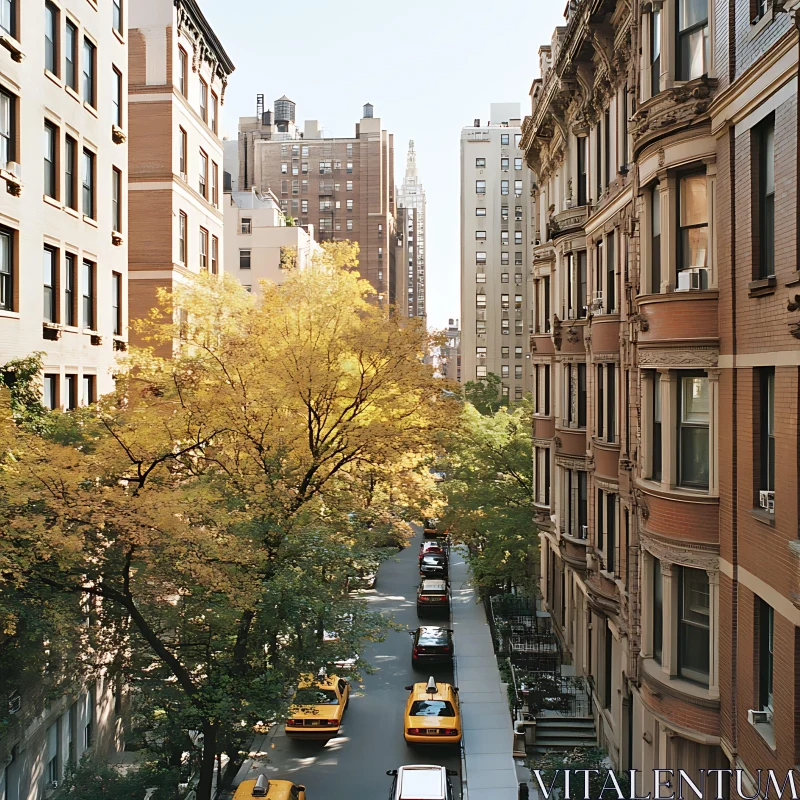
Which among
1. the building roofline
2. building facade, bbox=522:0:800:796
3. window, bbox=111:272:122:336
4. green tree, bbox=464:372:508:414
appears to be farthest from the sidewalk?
green tree, bbox=464:372:508:414

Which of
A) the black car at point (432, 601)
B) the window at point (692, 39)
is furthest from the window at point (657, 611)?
the black car at point (432, 601)

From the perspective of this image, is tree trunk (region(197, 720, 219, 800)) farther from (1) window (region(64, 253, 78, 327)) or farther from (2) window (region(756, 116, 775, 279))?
(2) window (region(756, 116, 775, 279))

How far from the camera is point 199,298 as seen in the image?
93.9 feet

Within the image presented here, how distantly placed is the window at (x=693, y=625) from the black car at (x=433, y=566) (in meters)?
32.7

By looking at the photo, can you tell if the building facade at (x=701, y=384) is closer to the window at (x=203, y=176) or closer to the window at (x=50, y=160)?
the window at (x=50, y=160)

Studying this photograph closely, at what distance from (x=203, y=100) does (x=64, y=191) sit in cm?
1716

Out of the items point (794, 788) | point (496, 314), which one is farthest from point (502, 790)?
point (496, 314)

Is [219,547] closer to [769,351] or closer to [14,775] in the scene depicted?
[14,775]

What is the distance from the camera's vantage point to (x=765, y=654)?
12133mm

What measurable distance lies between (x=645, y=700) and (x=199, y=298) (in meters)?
19.7

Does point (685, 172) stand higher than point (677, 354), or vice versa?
point (685, 172)

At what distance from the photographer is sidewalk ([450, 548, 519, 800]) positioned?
21.4 metres

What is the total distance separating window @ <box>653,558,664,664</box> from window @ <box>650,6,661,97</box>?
336 inches

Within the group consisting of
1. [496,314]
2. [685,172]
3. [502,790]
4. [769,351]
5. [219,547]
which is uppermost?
[496,314]
